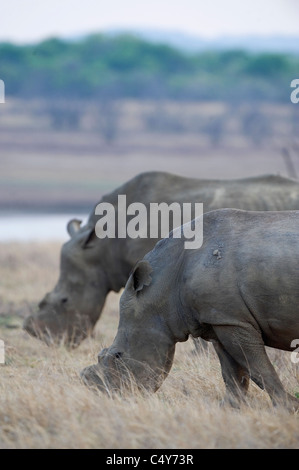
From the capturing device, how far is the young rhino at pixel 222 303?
21.2 feet

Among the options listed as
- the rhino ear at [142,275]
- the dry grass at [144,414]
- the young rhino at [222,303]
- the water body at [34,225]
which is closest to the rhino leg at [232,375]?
the young rhino at [222,303]

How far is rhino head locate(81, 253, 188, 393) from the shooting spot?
6957 millimetres

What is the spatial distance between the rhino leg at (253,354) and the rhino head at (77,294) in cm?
367

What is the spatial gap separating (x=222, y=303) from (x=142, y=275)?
0.70 meters

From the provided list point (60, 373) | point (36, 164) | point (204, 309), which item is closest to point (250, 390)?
point (204, 309)

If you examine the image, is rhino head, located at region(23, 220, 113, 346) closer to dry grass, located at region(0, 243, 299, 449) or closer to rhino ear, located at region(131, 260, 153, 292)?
dry grass, located at region(0, 243, 299, 449)

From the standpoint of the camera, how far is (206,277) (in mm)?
6582

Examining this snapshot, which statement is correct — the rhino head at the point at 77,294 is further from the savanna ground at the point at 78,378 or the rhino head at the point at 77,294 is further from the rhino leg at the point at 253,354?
the rhino leg at the point at 253,354

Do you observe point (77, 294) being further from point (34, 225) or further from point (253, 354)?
point (34, 225)

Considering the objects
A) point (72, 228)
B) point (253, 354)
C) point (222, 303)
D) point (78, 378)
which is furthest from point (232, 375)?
point (72, 228)

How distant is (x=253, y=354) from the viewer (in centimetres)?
659
